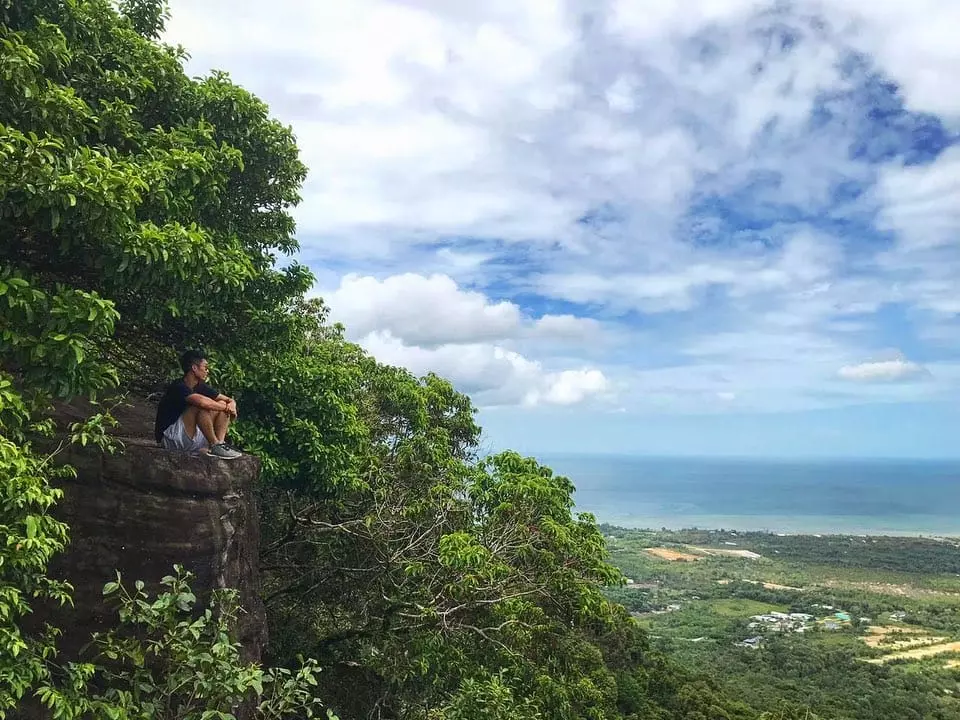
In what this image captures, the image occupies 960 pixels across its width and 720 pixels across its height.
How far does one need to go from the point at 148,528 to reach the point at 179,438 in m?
0.84

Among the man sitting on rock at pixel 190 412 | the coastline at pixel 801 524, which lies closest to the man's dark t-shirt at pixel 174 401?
the man sitting on rock at pixel 190 412

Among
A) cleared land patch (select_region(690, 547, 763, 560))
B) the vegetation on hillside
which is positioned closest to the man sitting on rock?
the vegetation on hillside

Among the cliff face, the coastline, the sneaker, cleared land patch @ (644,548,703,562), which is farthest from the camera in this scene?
the coastline

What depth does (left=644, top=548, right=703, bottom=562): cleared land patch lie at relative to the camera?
105688 mm

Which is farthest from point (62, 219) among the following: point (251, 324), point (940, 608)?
point (940, 608)

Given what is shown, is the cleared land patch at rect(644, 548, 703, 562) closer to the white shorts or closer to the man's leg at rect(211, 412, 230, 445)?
the man's leg at rect(211, 412, 230, 445)

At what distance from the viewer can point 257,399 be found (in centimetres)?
773

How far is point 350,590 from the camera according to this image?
9.97 meters

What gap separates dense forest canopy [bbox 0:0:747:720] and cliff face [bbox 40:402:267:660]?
0.28m

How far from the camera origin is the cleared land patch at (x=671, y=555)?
105688 mm

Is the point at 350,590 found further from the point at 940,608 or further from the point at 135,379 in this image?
the point at 940,608

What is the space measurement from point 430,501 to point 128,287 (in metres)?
4.90

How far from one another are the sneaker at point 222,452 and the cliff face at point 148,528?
2.9 inches

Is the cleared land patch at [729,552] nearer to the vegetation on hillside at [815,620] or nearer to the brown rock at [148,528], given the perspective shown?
the vegetation on hillside at [815,620]
